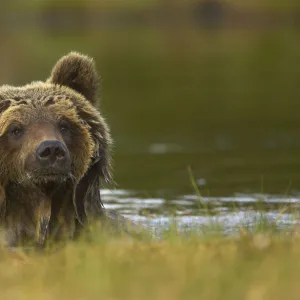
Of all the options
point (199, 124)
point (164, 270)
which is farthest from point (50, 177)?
point (199, 124)

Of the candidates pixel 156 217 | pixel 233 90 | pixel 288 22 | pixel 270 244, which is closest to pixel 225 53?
pixel 233 90

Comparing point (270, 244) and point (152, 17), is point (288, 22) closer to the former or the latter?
point (152, 17)

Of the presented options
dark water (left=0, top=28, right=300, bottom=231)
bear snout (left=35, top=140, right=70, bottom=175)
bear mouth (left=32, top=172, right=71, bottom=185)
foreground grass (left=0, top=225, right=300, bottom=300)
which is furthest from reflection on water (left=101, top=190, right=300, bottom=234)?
foreground grass (left=0, top=225, right=300, bottom=300)

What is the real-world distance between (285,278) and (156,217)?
5.09 meters

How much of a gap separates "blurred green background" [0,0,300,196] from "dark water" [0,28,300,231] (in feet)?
0.09

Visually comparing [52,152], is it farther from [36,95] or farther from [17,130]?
[36,95]

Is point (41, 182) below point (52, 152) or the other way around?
below

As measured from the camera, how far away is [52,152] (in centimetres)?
782

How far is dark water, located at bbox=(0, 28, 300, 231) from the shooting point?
39.7 ft

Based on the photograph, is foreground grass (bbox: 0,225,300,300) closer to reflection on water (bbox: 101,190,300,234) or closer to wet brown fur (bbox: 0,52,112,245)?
wet brown fur (bbox: 0,52,112,245)

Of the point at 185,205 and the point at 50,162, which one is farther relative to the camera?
the point at 185,205

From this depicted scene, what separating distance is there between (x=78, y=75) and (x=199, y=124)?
38.4 ft

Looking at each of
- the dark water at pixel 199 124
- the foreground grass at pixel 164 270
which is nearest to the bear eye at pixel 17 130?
the dark water at pixel 199 124

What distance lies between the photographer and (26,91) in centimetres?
870
